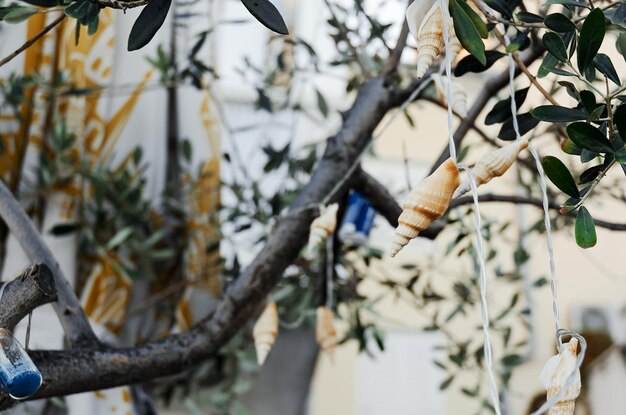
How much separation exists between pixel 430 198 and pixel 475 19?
8.2 inches

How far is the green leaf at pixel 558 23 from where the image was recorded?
101cm

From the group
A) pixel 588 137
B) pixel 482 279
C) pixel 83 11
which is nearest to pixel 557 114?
pixel 588 137

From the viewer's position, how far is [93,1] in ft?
3.33

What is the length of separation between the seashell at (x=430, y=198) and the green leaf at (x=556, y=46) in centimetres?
19

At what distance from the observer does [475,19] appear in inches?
37.0

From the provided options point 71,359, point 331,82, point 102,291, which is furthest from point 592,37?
point 331,82

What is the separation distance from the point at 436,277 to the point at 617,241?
1.18 m

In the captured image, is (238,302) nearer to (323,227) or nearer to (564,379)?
(323,227)

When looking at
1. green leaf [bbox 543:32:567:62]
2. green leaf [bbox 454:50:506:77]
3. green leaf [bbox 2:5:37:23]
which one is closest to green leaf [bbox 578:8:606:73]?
green leaf [bbox 543:32:567:62]

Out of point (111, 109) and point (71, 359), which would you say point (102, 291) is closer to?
point (111, 109)

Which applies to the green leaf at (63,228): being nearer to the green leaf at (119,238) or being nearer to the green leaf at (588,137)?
the green leaf at (119,238)

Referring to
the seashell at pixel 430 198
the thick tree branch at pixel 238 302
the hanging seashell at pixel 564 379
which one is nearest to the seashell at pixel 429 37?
the seashell at pixel 430 198

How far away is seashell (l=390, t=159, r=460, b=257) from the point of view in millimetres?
910

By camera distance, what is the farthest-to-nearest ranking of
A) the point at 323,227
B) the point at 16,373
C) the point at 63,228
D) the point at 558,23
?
1. the point at 63,228
2. the point at 323,227
3. the point at 558,23
4. the point at 16,373
